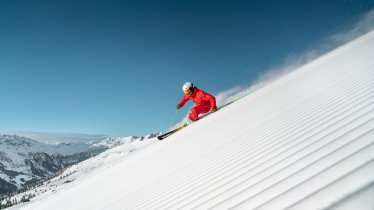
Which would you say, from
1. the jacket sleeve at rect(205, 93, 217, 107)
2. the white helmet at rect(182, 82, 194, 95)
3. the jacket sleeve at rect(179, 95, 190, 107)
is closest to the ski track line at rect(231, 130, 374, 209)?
the jacket sleeve at rect(205, 93, 217, 107)

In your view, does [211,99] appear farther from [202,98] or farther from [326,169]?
[326,169]

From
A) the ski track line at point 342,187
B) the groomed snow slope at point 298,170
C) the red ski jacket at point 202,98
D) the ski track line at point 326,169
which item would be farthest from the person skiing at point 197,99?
the ski track line at point 342,187

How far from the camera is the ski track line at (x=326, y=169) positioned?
8.65 feet

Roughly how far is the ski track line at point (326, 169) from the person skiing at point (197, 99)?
13906 mm

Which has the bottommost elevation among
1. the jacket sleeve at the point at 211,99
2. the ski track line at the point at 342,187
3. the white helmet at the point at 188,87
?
the ski track line at the point at 342,187

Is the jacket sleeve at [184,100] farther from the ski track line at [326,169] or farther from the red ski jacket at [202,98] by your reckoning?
the ski track line at [326,169]

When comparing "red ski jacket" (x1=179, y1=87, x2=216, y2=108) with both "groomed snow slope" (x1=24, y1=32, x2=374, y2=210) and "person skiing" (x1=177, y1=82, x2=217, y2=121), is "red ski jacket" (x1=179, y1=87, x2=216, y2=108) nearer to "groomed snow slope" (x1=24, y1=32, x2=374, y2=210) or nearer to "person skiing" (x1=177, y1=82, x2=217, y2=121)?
"person skiing" (x1=177, y1=82, x2=217, y2=121)

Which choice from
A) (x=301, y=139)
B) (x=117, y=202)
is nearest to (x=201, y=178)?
(x=301, y=139)

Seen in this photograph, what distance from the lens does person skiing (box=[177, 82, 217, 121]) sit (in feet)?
56.4

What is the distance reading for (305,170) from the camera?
3174 mm

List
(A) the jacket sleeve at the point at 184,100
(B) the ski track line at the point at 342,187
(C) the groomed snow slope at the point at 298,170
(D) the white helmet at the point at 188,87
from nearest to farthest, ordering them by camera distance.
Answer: (B) the ski track line at the point at 342,187 < (C) the groomed snow slope at the point at 298,170 < (D) the white helmet at the point at 188,87 < (A) the jacket sleeve at the point at 184,100

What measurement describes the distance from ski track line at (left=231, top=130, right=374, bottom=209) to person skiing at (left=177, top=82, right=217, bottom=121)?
45.6ft

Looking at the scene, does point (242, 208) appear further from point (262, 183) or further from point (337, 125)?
point (337, 125)

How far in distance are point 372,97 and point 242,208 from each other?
3.16 metres
